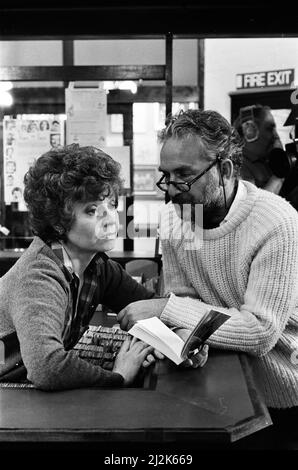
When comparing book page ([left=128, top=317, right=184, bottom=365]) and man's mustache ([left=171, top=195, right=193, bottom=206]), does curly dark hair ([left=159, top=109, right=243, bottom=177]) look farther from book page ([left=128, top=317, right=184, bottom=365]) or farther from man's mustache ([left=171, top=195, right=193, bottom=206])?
book page ([left=128, top=317, right=184, bottom=365])

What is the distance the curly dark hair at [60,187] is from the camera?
1.79 meters

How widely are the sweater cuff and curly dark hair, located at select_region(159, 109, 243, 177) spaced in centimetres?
45

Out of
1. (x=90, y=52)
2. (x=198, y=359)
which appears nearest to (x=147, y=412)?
(x=198, y=359)

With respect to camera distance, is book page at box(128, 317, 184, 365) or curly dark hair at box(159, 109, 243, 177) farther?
curly dark hair at box(159, 109, 243, 177)

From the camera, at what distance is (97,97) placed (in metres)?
4.00

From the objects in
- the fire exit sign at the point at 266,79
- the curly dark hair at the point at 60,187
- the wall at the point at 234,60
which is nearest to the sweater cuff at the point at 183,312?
the curly dark hair at the point at 60,187

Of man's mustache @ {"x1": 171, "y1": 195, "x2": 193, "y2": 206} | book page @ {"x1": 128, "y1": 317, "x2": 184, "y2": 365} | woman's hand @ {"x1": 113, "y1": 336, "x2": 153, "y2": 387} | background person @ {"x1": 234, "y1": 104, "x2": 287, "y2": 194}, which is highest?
background person @ {"x1": 234, "y1": 104, "x2": 287, "y2": 194}

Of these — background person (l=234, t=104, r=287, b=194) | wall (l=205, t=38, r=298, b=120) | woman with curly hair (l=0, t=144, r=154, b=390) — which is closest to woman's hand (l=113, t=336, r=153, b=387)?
woman with curly hair (l=0, t=144, r=154, b=390)

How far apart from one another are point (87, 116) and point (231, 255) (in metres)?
2.34

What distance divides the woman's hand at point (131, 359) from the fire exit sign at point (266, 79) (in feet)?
12.0

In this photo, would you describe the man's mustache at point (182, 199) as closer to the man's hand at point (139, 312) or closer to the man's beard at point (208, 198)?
the man's beard at point (208, 198)

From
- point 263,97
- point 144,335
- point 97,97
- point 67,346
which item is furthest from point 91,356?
point 263,97

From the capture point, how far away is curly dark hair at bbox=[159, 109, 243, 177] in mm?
1869
